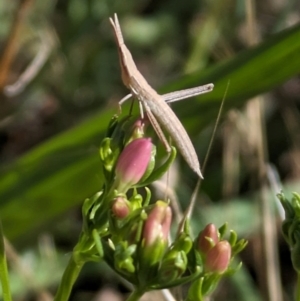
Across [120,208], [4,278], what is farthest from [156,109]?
[4,278]

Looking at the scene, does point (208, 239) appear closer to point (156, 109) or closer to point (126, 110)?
point (156, 109)

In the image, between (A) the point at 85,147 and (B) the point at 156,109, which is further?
(A) the point at 85,147

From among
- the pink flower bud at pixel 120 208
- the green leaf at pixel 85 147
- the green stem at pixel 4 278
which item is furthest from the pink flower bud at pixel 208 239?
the green leaf at pixel 85 147

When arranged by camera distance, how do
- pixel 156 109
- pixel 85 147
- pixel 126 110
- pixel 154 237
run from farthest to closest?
pixel 85 147
pixel 126 110
pixel 156 109
pixel 154 237

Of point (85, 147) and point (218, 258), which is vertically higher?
point (218, 258)

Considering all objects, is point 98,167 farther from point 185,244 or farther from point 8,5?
point 8,5

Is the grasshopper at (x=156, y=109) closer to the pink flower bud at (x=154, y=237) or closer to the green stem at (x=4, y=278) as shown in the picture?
the pink flower bud at (x=154, y=237)
